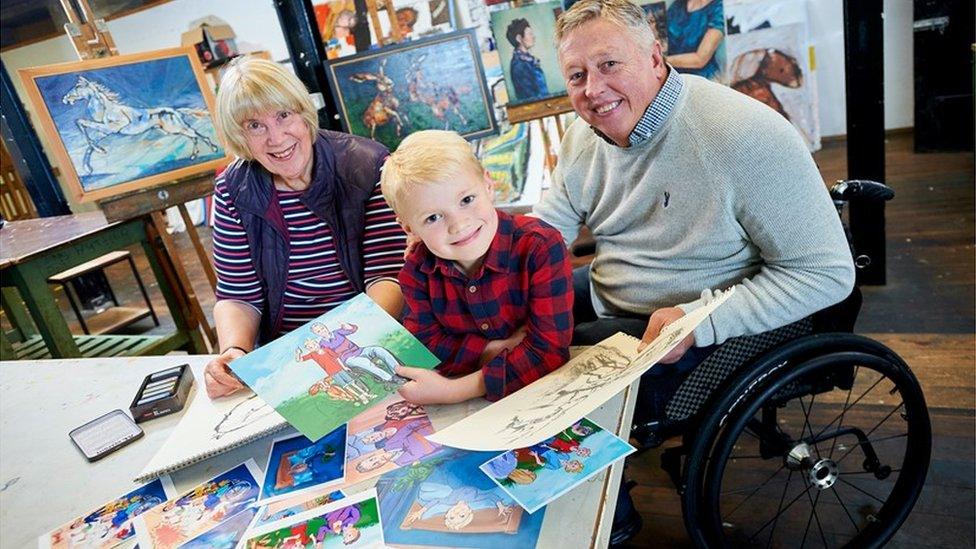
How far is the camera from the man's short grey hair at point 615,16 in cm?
118

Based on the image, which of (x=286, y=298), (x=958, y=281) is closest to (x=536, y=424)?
(x=286, y=298)

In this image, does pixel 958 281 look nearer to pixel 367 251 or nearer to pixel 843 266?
pixel 843 266

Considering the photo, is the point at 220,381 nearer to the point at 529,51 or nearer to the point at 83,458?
the point at 83,458

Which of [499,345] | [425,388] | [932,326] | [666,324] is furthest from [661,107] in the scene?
[932,326]

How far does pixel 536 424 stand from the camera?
0.81 m

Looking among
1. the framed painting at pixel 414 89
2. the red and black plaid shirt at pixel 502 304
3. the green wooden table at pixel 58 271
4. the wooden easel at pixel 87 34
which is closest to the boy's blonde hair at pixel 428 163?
the red and black plaid shirt at pixel 502 304

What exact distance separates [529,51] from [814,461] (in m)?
1.72

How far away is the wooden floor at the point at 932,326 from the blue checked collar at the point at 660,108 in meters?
1.06

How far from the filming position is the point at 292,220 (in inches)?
58.7

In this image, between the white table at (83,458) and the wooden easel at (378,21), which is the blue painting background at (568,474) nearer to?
the white table at (83,458)

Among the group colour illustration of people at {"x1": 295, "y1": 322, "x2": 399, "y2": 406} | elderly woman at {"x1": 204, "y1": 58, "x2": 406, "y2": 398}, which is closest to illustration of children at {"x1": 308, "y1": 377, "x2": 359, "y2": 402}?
colour illustration of people at {"x1": 295, "y1": 322, "x2": 399, "y2": 406}

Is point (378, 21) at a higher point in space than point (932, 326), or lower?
higher

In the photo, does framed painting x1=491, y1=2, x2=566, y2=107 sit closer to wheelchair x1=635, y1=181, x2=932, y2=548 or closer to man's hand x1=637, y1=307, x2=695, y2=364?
wheelchair x1=635, y1=181, x2=932, y2=548

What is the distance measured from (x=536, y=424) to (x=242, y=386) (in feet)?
2.05
